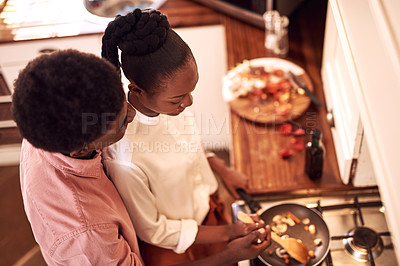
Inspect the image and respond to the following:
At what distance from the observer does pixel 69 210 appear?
798 millimetres

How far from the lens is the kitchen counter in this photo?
132cm

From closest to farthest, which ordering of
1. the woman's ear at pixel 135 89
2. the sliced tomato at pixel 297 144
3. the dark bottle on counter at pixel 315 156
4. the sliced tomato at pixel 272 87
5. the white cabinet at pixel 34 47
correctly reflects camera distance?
the woman's ear at pixel 135 89 < the dark bottle on counter at pixel 315 156 < the sliced tomato at pixel 297 144 < the sliced tomato at pixel 272 87 < the white cabinet at pixel 34 47

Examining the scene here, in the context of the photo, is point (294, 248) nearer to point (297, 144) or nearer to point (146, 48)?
point (297, 144)

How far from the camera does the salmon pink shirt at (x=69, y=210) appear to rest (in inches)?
31.2

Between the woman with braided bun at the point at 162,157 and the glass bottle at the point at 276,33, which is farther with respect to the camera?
the glass bottle at the point at 276,33

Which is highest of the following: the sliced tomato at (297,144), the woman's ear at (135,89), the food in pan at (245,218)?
the woman's ear at (135,89)

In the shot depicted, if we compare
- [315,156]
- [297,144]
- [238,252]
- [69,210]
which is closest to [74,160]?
[69,210]

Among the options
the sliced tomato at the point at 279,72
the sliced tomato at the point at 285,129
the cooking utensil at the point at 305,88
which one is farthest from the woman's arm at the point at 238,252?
the sliced tomato at the point at 279,72

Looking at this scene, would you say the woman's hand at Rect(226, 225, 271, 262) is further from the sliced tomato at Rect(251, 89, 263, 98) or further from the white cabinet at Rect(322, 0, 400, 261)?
the sliced tomato at Rect(251, 89, 263, 98)

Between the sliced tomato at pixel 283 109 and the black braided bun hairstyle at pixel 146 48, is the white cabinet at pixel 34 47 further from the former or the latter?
the black braided bun hairstyle at pixel 146 48

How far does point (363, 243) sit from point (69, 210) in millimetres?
779

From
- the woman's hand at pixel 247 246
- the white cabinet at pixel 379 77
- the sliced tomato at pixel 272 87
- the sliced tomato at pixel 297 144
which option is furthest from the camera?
the sliced tomato at pixel 272 87

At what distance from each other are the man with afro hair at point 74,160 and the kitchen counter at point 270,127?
13.0 inches

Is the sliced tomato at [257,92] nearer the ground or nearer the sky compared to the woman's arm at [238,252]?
nearer the sky
